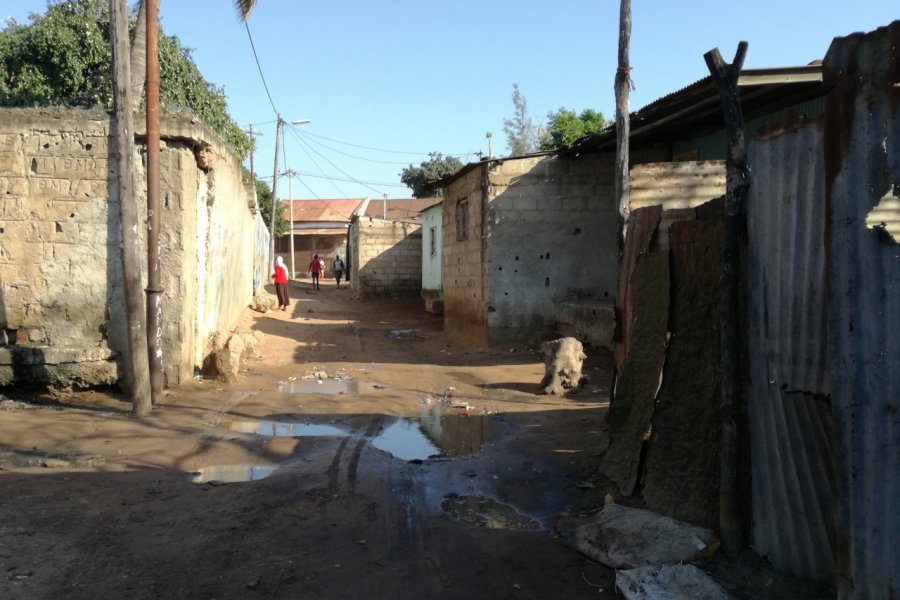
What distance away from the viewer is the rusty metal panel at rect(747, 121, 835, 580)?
2.77 meters

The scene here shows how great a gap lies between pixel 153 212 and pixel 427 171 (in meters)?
37.7

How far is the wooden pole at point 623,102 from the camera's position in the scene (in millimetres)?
8750

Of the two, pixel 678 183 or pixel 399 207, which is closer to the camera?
pixel 678 183

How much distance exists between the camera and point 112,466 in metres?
5.02

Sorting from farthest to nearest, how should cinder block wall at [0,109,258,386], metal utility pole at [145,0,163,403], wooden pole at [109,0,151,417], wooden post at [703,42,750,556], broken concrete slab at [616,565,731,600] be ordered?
cinder block wall at [0,109,258,386]
metal utility pole at [145,0,163,403]
wooden pole at [109,0,151,417]
wooden post at [703,42,750,556]
broken concrete slab at [616,565,731,600]

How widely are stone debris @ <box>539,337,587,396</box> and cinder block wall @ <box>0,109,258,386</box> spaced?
14.9 ft

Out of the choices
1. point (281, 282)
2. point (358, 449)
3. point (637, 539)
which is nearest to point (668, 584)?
point (637, 539)

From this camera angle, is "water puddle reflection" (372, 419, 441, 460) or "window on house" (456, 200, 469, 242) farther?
"window on house" (456, 200, 469, 242)

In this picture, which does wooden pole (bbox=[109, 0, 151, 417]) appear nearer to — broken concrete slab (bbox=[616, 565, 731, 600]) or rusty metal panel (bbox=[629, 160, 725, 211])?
broken concrete slab (bbox=[616, 565, 731, 600])

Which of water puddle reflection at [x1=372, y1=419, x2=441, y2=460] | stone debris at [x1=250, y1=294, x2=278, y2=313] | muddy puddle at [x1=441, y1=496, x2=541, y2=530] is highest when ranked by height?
stone debris at [x1=250, y1=294, x2=278, y2=313]

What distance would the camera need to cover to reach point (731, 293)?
3324 millimetres

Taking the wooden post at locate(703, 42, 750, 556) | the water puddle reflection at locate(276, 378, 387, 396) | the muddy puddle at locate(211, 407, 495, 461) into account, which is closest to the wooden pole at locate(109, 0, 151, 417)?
the muddy puddle at locate(211, 407, 495, 461)

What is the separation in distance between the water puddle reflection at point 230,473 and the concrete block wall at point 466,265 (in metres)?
7.24

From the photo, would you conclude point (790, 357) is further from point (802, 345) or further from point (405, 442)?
point (405, 442)
